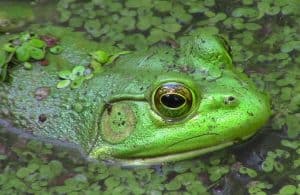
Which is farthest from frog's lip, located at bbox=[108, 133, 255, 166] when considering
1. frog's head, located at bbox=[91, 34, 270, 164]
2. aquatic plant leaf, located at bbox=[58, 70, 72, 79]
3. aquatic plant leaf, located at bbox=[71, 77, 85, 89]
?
aquatic plant leaf, located at bbox=[58, 70, 72, 79]

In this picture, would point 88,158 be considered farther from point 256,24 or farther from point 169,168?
point 256,24

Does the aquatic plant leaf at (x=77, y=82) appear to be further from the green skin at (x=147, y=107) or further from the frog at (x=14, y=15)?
the frog at (x=14, y=15)

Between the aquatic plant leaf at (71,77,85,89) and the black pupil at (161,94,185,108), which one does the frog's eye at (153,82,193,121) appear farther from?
the aquatic plant leaf at (71,77,85,89)

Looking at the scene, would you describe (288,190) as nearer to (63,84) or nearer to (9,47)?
(63,84)

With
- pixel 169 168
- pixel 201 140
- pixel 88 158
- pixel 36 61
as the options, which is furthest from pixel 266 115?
pixel 36 61

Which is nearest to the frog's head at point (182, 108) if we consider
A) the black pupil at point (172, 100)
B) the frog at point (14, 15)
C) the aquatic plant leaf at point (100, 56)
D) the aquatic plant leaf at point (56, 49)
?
the black pupil at point (172, 100)
